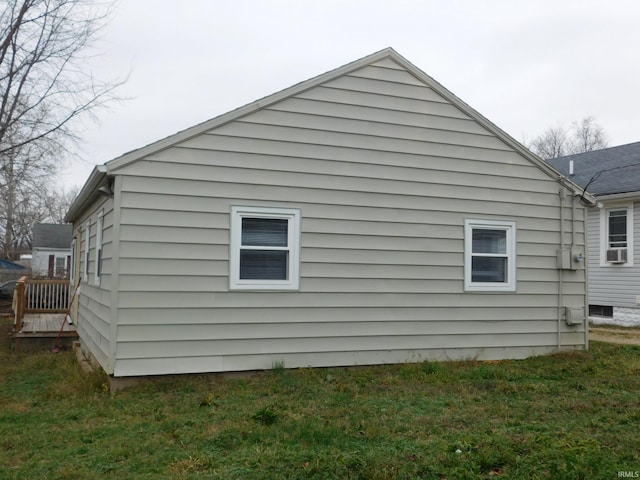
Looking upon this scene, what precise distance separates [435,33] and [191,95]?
452 inches

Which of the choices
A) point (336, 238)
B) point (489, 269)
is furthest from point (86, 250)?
point (489, 269)

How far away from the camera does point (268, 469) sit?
4062 millimetres

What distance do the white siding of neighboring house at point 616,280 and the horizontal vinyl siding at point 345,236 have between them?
6652 mm

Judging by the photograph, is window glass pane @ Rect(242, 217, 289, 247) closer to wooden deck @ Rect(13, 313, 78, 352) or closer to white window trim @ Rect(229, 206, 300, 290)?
white window trim @ Rect(229, 206, 300, 290)

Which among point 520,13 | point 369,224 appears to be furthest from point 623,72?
point 369,224

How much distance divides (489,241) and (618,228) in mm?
8441

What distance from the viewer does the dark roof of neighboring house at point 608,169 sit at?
A: 1518 cm

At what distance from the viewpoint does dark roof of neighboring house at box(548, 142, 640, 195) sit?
49.8 ft

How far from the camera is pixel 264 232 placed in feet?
24.8

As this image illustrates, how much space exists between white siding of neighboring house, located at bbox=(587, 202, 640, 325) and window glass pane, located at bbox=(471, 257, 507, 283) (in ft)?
25.7

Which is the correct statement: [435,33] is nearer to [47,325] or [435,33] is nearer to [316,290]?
[316,290]

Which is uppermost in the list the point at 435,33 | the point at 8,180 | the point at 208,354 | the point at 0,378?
the point at 435,33

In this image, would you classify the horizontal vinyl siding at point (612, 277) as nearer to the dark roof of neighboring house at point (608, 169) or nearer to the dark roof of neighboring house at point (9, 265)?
the dark roof of neighboring house at point (608, 169)

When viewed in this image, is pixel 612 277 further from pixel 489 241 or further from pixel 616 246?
pixel 489 241
